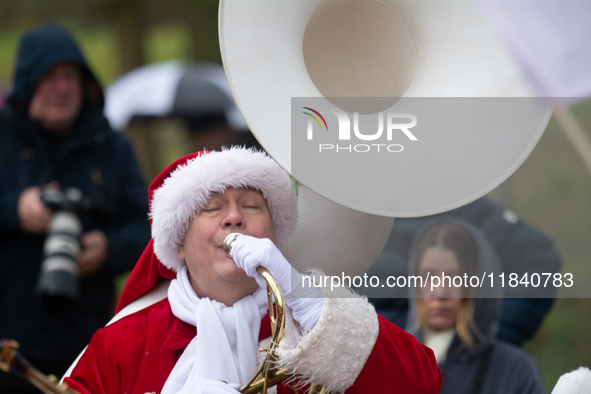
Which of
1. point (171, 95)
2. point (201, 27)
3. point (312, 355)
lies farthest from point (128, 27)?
point (312, 355)

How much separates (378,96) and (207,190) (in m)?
0.48

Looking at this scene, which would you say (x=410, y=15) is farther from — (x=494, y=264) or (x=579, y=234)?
→ (x=579, y=234)

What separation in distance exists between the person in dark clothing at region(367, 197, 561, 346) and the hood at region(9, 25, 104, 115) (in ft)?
4.45

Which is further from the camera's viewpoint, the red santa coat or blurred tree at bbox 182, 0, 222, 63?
blurred tree at bbox 182, 0, 222, 63

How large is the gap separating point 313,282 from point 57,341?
1318mm

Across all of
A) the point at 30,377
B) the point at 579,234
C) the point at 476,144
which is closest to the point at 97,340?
the point at 30,377

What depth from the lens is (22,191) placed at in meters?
2.38

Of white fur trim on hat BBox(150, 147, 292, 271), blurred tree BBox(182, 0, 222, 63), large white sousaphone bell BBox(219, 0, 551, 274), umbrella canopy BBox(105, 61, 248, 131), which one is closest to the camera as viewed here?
large white sousaphone bell BBox(219, 0, 551, 274)

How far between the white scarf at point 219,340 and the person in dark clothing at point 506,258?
0.81 meters

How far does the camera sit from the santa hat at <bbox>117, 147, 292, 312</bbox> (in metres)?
1.53

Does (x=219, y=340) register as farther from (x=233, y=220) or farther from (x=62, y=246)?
(x=62, y=246)

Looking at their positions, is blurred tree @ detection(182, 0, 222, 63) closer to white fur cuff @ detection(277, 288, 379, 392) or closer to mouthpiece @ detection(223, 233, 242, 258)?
mouthpiece @ detection(223, 233, 242, 258)

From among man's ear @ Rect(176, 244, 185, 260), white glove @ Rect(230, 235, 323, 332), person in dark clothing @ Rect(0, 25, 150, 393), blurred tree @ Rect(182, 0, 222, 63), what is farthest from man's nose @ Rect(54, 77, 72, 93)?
blurred tree @ Rect(182, 0, 222, 63)

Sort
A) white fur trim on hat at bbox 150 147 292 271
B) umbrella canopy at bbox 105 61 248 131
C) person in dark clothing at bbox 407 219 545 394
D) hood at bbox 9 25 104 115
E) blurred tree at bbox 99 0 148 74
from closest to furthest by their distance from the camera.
A: white fur trim on hat at bbox 150 147 292 271 → person in dark clothing at bbox 407 219 545 394 → hood at bbox 9 25 104 115 → umbrella canopy at bbox 105 61 248 131 → blurred tree at bbox 99 0 148 74
